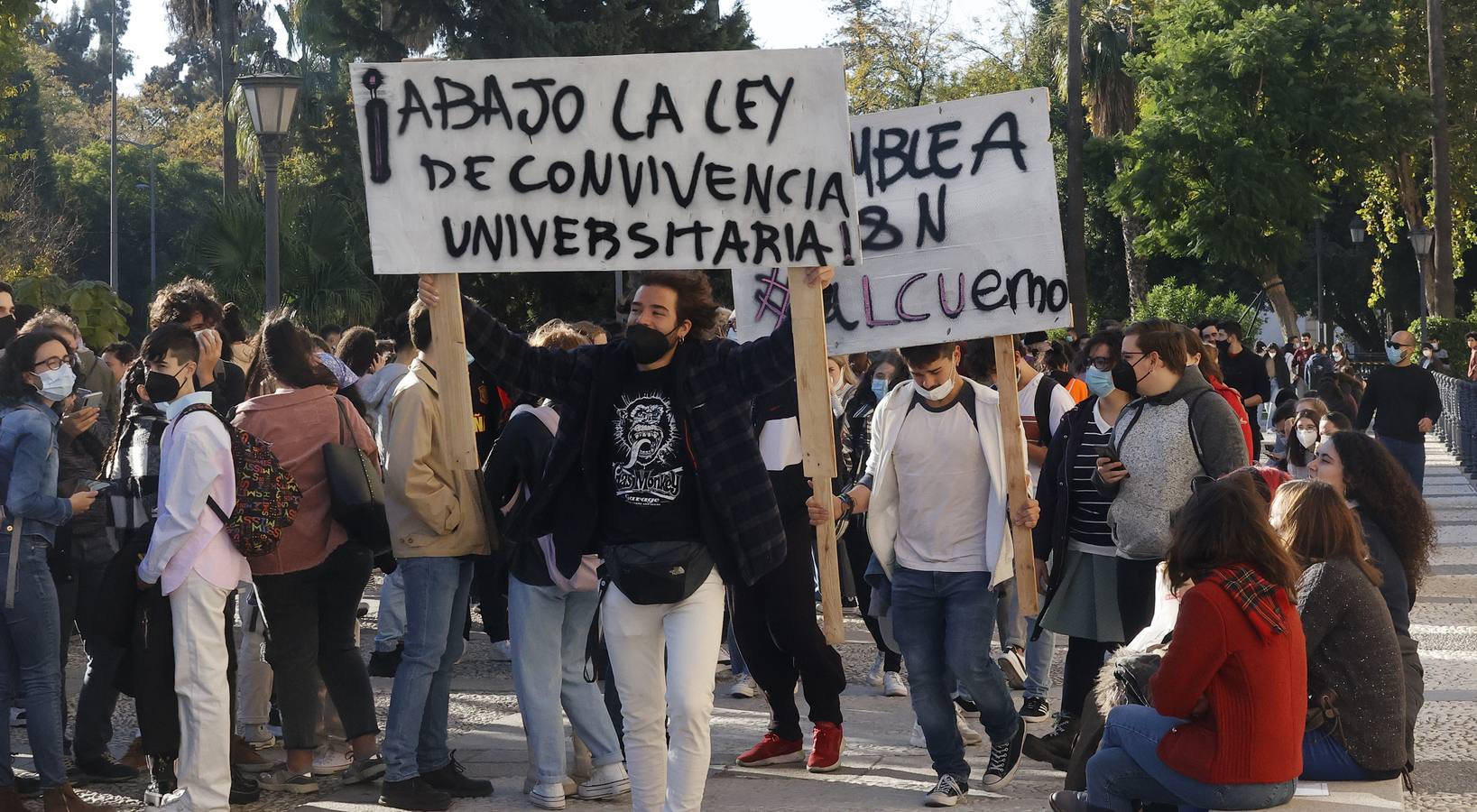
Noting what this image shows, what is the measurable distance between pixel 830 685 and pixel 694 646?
6.51 ft

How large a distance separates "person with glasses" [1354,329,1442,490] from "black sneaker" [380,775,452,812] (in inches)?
365

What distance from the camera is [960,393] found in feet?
21.1

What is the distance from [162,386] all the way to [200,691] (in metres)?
1.08

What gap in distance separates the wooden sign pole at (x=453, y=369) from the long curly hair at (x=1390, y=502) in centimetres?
301

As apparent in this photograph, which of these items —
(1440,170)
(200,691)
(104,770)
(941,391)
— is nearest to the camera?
(200,691)

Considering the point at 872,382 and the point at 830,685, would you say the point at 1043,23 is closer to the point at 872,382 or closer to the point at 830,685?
the point at 872,382

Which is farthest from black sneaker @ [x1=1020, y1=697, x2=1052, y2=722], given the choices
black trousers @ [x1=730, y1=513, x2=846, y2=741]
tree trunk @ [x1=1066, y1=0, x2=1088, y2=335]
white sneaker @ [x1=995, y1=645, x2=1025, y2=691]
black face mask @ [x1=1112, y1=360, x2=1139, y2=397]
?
tree trunk @ [x1=1066, y1=0, x2=1088, y2=335]

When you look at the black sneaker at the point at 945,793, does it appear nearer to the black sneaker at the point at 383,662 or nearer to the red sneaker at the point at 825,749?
→ the red sneaker at the point at 825,749

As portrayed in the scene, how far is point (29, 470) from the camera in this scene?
19.5 feet

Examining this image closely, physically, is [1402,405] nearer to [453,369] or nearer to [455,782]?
[455,782]

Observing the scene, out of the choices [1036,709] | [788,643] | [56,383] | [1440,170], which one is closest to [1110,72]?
[1440,170]

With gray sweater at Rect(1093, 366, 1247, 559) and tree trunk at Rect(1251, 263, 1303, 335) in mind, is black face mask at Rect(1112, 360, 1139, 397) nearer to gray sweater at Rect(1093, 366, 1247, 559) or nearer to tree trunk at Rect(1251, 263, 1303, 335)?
gray sweater at Rect(1093, 366, 1247, 559)

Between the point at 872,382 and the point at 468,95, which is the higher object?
the point at 468,95

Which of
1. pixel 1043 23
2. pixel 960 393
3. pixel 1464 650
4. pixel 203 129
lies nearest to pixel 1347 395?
pixel 1464 650
